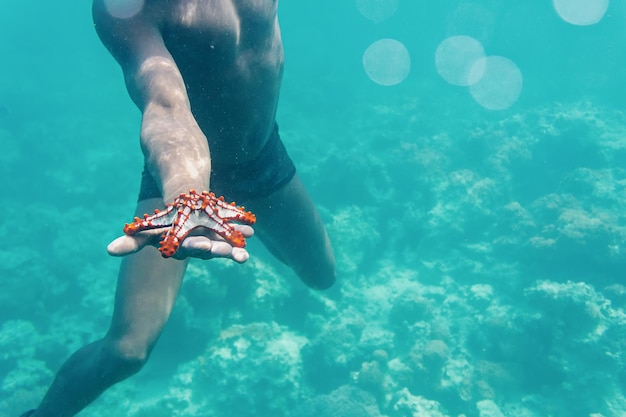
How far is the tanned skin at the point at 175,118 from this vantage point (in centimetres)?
170

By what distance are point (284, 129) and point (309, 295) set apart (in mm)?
10223

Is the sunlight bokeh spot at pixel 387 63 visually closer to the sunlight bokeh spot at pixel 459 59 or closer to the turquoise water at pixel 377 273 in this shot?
the sunlight bokeh spot at pixel 459 59

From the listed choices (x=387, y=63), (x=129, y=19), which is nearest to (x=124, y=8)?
(x=129, y=19)

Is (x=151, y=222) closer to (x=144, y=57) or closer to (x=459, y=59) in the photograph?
(x=144, y=57)

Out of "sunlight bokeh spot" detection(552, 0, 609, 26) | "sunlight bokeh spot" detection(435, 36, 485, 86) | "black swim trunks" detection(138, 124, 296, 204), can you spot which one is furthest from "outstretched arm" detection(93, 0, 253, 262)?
"sunlight bokeh spot" detection(552, 0, 609, 26)

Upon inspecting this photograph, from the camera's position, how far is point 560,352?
10.0 meters

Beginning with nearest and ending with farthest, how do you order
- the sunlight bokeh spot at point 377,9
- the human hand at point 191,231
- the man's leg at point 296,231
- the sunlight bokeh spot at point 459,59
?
the human hand at point 191,231, the man's leg at point 296,231, the sunlight bokeh spot at point 459,59, the sunlight bokeh spot at point 377,9

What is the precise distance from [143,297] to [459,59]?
3959cm

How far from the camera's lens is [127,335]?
8.86 ft

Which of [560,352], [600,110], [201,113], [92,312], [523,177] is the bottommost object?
[201,113]

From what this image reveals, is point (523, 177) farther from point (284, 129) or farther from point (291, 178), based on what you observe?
point (291, 178)

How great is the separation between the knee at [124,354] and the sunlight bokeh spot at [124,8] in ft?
6.22

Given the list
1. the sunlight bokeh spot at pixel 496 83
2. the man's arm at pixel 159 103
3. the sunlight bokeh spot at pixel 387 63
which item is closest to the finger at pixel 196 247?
the man's arm at pixel 159 103

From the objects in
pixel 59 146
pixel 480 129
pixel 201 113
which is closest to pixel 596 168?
pixel 480 129
